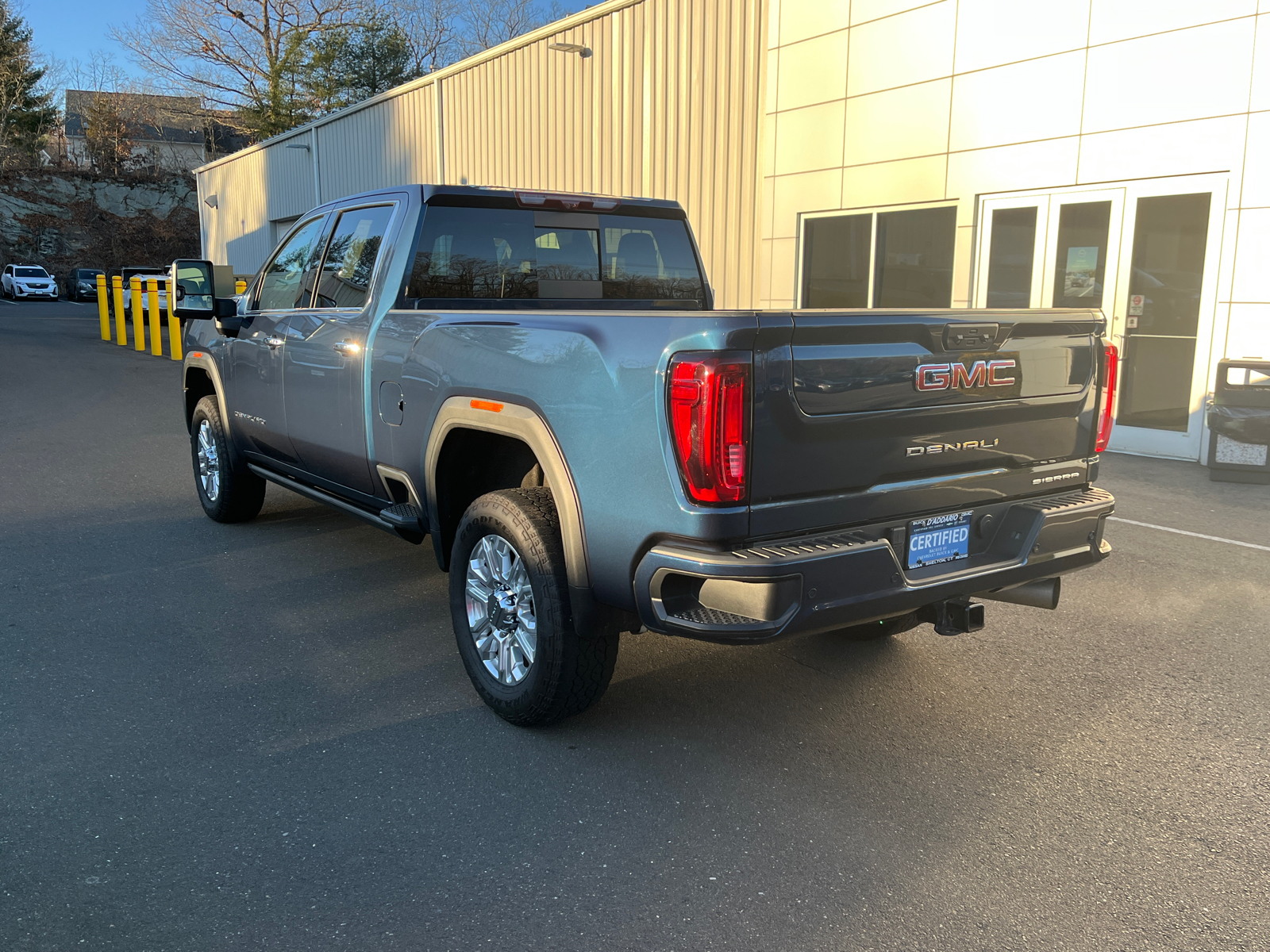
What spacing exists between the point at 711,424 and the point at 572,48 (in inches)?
574

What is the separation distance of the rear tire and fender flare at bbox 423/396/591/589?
132 cm

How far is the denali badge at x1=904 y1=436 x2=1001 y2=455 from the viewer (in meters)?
3.30

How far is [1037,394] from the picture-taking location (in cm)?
362

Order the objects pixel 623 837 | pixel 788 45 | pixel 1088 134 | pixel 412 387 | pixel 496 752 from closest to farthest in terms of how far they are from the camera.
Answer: pixel 623 837
pixel 496 752
pixel 412 387
pixel 1088 134
pixel 788 45

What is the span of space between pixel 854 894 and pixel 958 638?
228cm

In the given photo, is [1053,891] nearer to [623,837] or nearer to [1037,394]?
[623,837]

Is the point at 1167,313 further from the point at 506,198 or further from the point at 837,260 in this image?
the point at 506,198

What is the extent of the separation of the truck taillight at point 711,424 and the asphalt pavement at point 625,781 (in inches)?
40.8

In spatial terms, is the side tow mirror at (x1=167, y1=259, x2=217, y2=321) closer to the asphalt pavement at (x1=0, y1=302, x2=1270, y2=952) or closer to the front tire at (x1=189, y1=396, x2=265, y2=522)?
the front tire at (x1=189, y1=396, x2=265, y2=522)

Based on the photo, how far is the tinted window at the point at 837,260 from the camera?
1254 cm

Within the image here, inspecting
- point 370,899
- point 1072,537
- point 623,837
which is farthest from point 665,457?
point 1072,537

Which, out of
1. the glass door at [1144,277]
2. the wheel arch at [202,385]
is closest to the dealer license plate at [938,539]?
the wheel arch at [202,385]

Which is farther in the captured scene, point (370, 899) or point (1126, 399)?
point (1126, 399)

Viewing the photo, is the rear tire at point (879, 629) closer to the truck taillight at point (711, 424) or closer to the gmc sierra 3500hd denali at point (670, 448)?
the gmc sierra 3500hd denali at point (670, 448)
